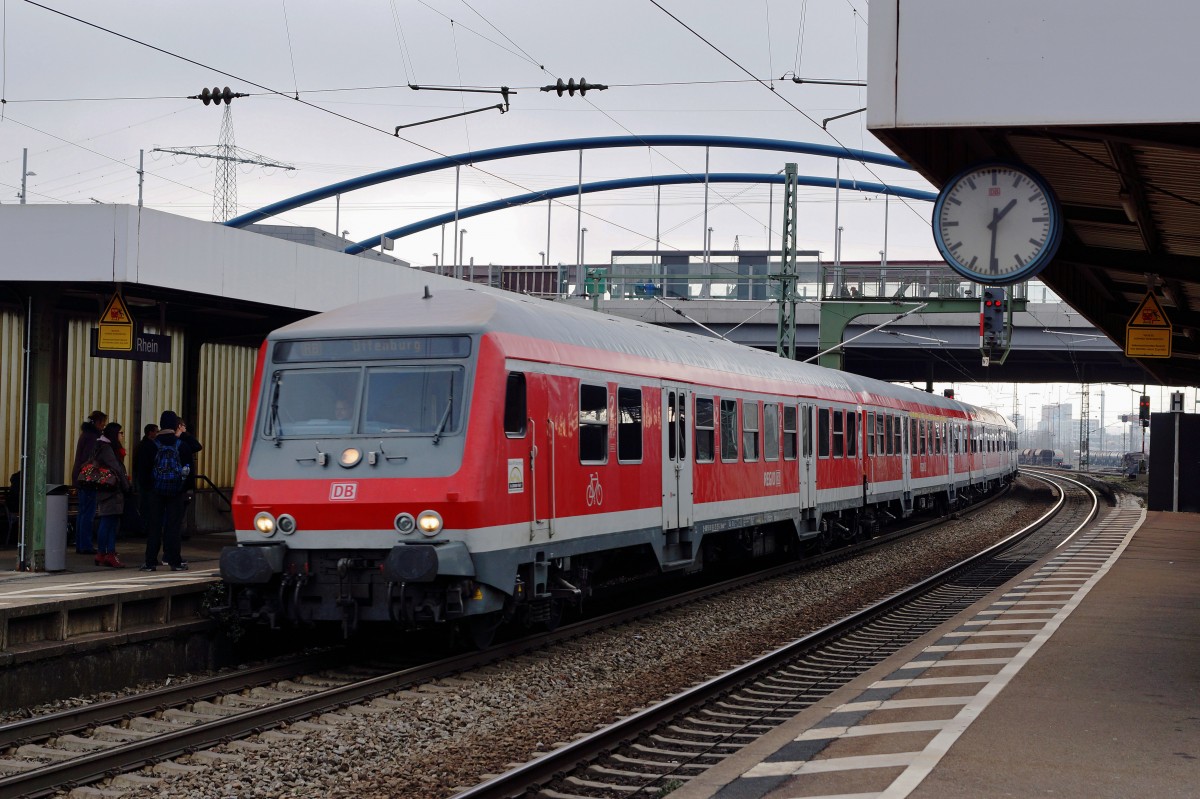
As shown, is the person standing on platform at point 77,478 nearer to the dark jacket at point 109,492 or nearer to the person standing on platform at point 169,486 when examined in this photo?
the dark jacket at point 109,492

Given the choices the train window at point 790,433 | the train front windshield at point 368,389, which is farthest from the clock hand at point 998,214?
the train window at point 790,433

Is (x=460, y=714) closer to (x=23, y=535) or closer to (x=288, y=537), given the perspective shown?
(x=288, y=537)

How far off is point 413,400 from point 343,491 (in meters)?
0.97

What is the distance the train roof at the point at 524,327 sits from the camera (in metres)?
11.5

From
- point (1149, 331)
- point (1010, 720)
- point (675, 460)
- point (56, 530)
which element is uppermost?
point (1149, 331)

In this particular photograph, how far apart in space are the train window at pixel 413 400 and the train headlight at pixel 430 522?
0.70 meters

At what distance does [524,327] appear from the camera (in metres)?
11.9

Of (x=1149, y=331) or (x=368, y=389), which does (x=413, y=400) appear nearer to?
(x=368, y=389)

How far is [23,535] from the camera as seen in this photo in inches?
557

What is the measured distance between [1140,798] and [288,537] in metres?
7.00

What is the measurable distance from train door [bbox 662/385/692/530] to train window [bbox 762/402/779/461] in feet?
10.5

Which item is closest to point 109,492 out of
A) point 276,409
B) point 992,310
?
point 276,409

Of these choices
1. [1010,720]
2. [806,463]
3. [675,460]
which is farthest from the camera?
[806,463]

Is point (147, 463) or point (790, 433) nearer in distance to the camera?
point (147, 463)
